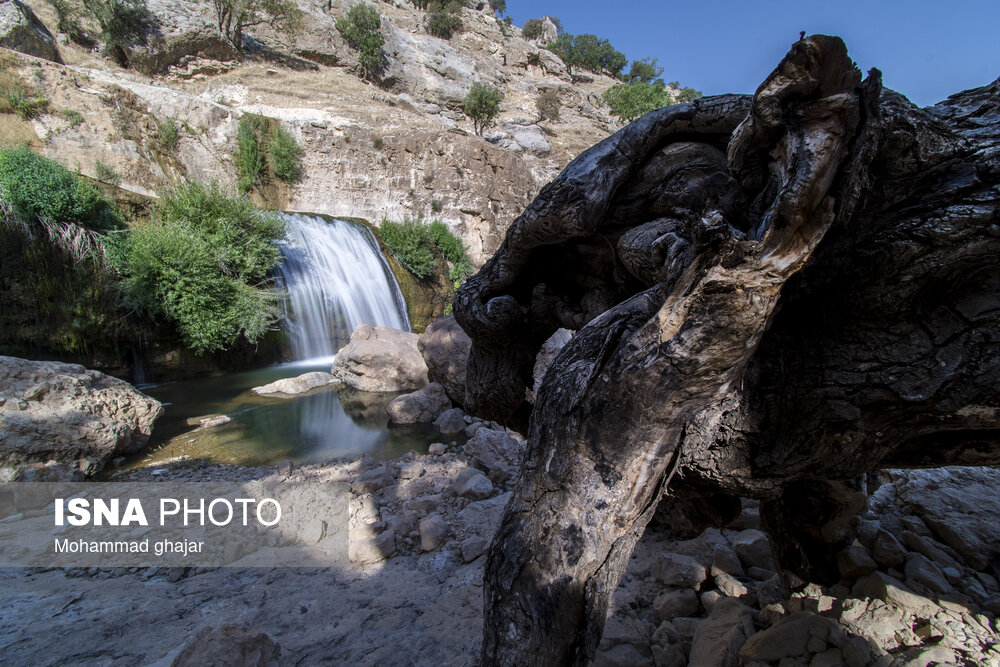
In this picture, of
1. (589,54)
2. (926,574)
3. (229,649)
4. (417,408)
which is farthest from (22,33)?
(589,54)

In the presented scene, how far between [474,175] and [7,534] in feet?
55.7

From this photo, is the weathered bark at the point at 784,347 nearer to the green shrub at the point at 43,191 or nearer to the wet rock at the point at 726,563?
the wet rock at the point at 726,563

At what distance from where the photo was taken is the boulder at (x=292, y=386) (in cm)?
824

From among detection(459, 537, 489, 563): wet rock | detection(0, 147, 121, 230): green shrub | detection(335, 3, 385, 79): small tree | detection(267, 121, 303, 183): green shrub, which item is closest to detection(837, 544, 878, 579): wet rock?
detection(459, 537, 489, 563): wet rock

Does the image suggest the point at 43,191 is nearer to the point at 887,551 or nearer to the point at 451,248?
the point at 451,248

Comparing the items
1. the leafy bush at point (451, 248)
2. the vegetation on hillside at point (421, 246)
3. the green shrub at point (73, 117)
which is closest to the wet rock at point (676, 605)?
the vegetation on hillside at point (421, 246)

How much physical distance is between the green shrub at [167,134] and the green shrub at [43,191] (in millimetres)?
6103

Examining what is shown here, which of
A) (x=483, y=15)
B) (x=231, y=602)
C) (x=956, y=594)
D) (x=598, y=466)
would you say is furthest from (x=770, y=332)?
(x=483, y=15)

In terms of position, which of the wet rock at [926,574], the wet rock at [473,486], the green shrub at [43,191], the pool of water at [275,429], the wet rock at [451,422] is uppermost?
the green shrub at [43,191]

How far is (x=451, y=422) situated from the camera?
583 cm

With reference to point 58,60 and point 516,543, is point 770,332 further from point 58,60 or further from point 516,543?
point 58,60

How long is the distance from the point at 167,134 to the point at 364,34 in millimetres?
17559

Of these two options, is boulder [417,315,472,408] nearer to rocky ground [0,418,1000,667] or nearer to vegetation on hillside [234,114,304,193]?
rocky ground [0,418,1000,667]

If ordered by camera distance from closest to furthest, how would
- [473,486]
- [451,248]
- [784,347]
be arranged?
[784,347] → [473,486] → [451,248]
